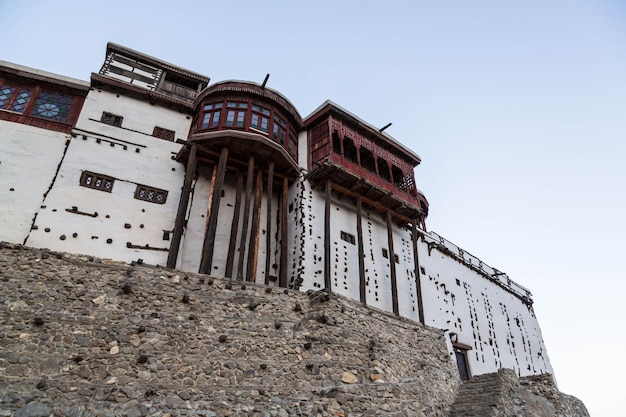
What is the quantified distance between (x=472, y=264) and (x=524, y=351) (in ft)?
20.7

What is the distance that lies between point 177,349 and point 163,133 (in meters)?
9.68

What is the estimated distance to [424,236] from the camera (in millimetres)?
21469

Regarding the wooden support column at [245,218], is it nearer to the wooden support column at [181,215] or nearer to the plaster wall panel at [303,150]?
the wooden support column at [181,215]

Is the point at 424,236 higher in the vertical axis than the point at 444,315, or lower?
higher

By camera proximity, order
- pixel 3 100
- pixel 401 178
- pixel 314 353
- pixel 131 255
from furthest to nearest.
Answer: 1. pixel 401 178
2. pixel 3 100
3. pixel 131 255
4. pixel 314 353

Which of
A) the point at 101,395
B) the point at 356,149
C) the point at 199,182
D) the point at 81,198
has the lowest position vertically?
the point at 101,395

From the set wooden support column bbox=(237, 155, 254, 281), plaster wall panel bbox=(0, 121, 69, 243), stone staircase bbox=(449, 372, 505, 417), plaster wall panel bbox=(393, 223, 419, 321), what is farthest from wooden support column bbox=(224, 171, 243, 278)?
stone staircase bbox=(449, 372, 505, 417)

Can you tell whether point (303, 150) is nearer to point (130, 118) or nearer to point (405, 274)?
point (130, 118)

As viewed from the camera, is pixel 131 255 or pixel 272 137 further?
pixel 272 137

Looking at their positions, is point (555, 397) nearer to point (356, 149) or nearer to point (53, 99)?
point (356, 149)

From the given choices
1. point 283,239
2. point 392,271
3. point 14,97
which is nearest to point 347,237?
point 392,271

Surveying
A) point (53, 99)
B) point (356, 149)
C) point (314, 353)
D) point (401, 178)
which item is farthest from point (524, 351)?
point (53, 99)

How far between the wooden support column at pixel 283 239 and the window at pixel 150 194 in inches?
171

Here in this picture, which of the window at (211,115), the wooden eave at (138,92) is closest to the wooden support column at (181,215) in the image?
the window at (211,115)
